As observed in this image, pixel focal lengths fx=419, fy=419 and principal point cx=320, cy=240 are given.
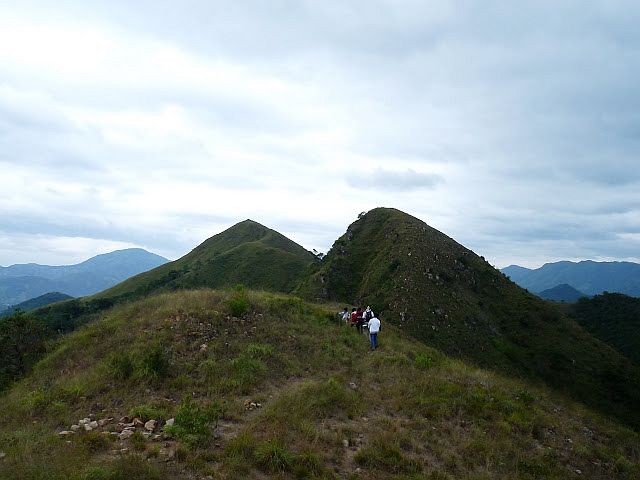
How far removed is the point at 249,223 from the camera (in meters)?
129

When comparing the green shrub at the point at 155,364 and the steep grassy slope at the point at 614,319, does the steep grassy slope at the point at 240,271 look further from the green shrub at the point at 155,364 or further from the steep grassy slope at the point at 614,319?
the steep grassy slope at the point at 614,319

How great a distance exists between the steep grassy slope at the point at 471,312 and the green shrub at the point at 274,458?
120 feet

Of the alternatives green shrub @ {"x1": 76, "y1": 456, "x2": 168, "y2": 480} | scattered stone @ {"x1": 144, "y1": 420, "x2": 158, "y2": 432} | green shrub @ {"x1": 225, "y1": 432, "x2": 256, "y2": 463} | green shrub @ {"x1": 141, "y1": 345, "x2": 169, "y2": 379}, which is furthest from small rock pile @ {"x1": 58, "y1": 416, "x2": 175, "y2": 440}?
green shrub @ {"x1": 141, "y1": 345, "x2": 169, "y2": 379}

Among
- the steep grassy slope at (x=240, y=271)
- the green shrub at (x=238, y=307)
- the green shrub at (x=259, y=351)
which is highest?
the steep grassy slope at (x=240, y=271)

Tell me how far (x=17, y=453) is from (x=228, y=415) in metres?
3.96

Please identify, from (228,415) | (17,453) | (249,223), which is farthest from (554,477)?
(249,223)

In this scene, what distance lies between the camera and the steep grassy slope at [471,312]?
45688 millimetres

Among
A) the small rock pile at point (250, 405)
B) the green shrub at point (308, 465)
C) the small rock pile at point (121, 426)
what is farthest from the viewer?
the small rock pile at point (250, 405)

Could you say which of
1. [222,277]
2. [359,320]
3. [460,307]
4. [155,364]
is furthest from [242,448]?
[222,277]

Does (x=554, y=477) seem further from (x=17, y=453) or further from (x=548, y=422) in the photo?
(x=17, y=453)

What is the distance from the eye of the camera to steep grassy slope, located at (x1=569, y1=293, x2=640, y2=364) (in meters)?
83.8

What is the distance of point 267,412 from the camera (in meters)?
9.71

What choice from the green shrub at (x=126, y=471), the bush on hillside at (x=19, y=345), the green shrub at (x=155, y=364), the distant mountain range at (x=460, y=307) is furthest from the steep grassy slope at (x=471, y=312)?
the green shrub at (x=126, y=471)

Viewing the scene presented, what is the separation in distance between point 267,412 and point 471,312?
4488 centimetres
